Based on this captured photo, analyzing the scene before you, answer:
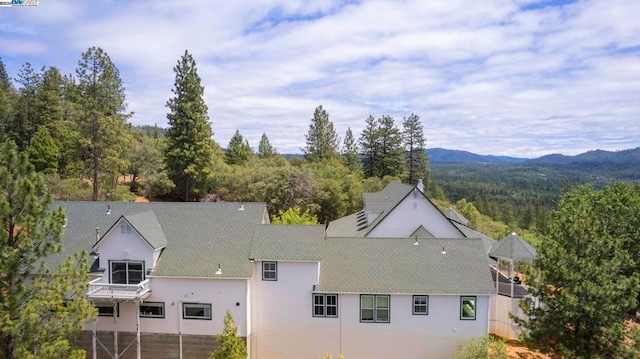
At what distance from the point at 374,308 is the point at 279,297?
4.86 metres

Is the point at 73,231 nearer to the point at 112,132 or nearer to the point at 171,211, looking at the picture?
the point at 171,211

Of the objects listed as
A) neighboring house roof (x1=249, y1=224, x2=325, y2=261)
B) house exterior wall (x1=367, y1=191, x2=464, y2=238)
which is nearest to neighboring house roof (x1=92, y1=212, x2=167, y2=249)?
neighboring house roof (x1=249, y1=224, x2=325, y2=261)

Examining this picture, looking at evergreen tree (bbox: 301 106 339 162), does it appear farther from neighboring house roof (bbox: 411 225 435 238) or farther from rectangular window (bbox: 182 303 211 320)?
rectangular window (bbox: 182 303 211 320)

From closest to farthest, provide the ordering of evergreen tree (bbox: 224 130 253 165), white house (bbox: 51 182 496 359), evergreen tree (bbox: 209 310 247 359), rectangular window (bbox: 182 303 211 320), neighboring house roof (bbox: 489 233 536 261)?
1. evergreen tree (bbox: 209 310 247 359)
2. white house (bbox: 51 182 496 359)
3. rectangular window (bbox: 182 303 211 320)
4. neighboring house roof (bbox: 489 233 536 261)
5. evergreen tree (bbox: 224 130 253 165)

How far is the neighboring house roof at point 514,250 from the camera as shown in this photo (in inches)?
919

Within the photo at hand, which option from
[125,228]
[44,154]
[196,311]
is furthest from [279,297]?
[44,154]

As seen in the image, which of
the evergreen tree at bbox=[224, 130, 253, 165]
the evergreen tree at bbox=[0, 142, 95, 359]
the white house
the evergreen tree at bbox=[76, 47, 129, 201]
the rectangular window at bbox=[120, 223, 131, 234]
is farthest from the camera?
the evergreen tree at bbox=[224, 130, 253, 165]

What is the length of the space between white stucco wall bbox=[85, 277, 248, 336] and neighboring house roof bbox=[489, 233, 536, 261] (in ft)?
47.3

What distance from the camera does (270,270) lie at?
70.5ft

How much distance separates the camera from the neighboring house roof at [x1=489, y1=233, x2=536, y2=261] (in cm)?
2334

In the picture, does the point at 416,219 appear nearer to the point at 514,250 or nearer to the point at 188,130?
the point at 514,250

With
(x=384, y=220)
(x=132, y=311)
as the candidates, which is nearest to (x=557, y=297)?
(x=384, y=220)

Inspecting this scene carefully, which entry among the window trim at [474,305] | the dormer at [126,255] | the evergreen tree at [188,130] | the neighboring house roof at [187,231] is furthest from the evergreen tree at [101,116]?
the window trim at [474,305]

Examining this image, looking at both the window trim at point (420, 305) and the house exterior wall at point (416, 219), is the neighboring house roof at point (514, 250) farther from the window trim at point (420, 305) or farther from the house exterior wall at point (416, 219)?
the window trim at point (420, 305)
